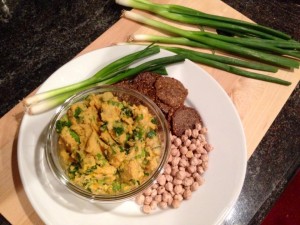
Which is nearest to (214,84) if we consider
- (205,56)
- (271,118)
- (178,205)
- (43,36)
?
(205,56)

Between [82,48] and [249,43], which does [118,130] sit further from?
[249,43]

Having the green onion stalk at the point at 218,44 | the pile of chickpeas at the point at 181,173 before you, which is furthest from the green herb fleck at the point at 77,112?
the green onion stalk at the point at 218,44

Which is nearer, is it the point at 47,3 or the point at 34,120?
the point at 34,120

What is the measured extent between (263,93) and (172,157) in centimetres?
50

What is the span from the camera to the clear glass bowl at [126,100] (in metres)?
1.25

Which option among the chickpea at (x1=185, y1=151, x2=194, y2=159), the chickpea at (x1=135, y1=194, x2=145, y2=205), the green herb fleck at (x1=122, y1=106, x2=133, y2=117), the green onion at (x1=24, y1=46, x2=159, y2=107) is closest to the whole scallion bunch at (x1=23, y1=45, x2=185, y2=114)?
the green onion at (x1=24, y1=46, x2=159, y2=107)

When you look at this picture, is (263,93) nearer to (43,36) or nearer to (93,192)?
(93,192)

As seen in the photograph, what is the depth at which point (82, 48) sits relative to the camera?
1.78 m

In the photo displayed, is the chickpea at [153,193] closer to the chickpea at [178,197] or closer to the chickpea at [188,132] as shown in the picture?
the chickpea at [178,197]

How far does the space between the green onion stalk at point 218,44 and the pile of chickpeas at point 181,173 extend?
39cm

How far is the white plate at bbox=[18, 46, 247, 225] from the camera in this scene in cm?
135

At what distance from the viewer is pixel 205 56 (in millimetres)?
1672

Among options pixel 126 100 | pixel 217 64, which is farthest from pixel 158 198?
pixel 217 64

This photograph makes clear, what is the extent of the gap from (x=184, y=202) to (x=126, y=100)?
40cm
